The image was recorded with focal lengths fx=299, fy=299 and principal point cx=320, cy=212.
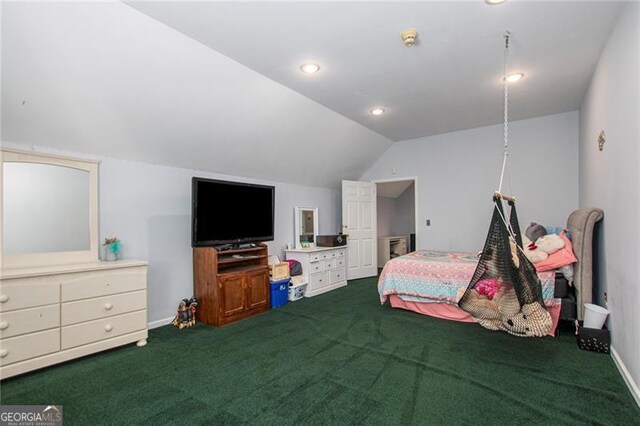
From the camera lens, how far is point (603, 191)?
8.98 feet

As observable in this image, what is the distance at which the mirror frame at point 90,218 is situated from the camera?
8.16 feet

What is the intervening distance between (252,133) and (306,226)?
7.27ft

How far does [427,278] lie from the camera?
3586mm

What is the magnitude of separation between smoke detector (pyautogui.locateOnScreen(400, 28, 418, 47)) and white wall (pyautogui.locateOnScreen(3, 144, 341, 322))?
9.26 feet

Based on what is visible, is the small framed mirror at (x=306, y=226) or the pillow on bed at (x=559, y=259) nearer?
the pillow on bed at (x=559, y=259)

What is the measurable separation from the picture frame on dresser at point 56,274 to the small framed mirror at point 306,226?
273 cm

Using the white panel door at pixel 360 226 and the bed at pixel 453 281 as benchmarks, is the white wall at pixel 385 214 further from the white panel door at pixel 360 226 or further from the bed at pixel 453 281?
the bed at pixel 453 281

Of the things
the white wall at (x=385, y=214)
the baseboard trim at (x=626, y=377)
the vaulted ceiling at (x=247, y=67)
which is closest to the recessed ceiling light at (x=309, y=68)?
the vaulted ceiling at (x=247, y=67)

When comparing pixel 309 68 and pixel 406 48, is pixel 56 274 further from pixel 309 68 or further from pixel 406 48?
pixel 406 48

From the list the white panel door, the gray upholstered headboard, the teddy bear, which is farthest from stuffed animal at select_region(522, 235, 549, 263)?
the white panel door

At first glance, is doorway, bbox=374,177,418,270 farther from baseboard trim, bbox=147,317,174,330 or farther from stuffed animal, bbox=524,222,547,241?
baseboard trim, bbox=147,317,174,330

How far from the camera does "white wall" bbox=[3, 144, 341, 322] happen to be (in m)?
3.10

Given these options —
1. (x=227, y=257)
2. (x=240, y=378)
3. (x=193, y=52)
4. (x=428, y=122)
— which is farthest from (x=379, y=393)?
(x=428, y=122)

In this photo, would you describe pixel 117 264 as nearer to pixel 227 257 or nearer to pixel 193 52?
pixel 227 257
